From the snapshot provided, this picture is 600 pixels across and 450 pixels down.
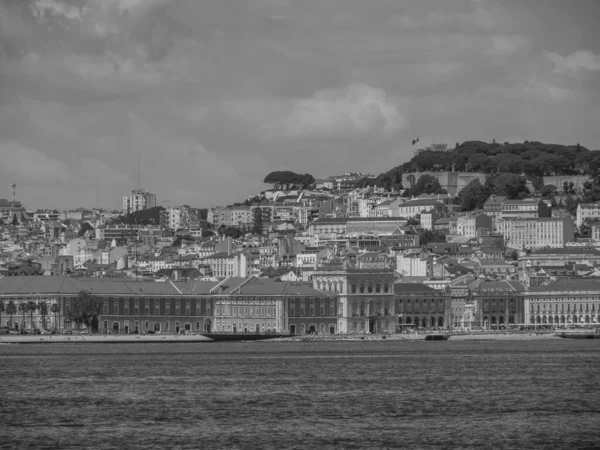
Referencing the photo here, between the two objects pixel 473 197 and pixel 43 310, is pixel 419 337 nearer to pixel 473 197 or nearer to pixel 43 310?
pixel 43 310

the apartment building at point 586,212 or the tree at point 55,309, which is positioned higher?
the apartment building at point 586,212

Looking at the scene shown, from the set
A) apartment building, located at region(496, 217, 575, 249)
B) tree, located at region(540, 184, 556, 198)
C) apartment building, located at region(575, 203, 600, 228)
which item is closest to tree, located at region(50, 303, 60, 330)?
apartment building, located at region(496, 217, 575, 249)

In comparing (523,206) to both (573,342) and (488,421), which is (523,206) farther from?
(488,421)

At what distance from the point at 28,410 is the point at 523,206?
132733mm

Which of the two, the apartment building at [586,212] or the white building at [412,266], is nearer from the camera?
the white building at [412,266]

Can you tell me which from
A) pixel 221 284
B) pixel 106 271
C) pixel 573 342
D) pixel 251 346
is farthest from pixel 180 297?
pixel 106 271

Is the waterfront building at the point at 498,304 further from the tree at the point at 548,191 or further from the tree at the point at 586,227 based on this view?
the tree at the point at 548,191

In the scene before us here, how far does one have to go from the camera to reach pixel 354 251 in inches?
6220

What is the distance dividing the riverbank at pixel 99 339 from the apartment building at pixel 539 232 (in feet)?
223

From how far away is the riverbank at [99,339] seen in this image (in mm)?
100125

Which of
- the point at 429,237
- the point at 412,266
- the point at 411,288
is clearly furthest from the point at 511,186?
the point at 411,288

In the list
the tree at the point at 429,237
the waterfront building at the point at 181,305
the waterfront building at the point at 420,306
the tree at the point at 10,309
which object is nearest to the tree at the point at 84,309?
the waterfront building at the point at 181,305

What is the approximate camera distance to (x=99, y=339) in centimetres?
10306

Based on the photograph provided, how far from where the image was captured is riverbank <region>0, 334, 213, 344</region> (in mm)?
100125
